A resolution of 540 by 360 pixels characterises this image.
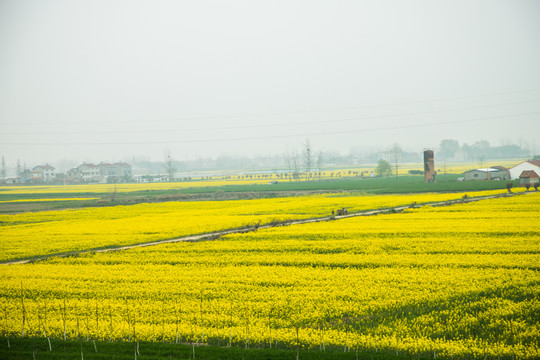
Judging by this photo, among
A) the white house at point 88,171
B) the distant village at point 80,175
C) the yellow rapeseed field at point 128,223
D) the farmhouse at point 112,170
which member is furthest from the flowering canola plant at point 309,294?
the white house at point 88,171

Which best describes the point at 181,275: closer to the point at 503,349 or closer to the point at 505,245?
the point at 503,349

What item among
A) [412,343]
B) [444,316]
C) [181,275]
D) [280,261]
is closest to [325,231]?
[280,261]

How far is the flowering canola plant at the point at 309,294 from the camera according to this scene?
43.9 feet

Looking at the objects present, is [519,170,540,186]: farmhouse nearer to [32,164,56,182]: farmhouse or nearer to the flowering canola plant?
the flowering canola plant

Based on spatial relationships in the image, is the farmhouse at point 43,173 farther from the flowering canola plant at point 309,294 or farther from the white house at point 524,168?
the flowering canola plant at point 309,294

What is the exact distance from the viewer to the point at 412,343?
12.5 m

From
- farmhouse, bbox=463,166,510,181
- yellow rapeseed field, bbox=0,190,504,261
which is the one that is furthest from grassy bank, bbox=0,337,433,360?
farmhouse, bbox=463,166,510,181

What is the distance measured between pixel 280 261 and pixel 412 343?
38.0 feet

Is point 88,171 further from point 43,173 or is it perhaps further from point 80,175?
point 43,173

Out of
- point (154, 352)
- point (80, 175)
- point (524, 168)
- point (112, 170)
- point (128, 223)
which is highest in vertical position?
point (112, 170)

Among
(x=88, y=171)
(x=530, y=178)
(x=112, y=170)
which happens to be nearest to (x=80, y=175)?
(x=88, y=171)

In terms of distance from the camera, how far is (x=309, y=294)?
17.4 metres

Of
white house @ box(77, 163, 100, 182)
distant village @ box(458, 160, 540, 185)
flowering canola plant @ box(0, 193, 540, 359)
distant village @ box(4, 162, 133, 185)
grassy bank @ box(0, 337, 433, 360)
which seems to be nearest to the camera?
grassy bank @ box(0, 337, 433, 360)

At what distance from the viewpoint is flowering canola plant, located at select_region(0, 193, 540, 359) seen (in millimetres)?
13367
